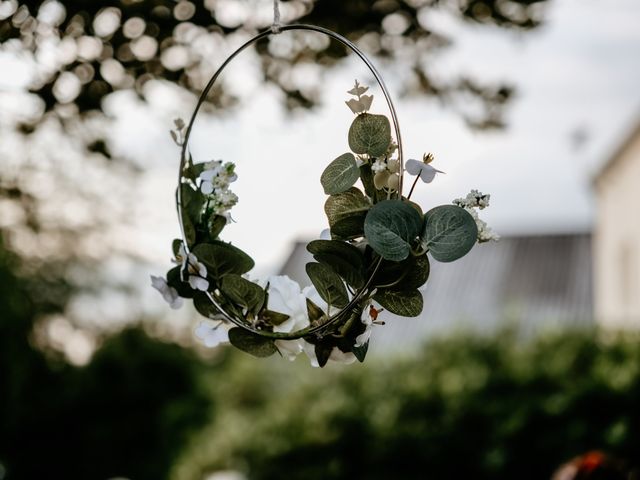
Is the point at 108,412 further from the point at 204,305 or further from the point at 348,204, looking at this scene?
the point at 348,204

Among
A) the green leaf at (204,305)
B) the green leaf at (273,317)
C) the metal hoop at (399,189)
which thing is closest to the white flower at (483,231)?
the metal hoop at (399,189)

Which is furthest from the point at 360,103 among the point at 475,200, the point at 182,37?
the point at 182,37

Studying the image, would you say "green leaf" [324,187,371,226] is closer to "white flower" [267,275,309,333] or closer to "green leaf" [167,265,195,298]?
"white flower" [267,275,309,333]

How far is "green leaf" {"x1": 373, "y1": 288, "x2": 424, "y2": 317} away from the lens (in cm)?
113

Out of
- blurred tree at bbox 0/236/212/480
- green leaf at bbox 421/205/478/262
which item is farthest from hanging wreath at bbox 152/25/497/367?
blurred tree at bbox 0/236/212/480

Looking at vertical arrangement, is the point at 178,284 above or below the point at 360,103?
below

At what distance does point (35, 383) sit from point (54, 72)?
15.9 ft

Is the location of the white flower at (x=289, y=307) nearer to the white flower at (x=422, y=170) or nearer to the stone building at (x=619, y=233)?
the white flower at (x=422, y=170)

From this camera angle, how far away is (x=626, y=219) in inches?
423

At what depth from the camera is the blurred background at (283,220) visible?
2244 mm

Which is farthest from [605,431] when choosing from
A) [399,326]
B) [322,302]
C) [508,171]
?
[399,326]

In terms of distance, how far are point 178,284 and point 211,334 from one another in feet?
0.35

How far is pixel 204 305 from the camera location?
1.25 metres

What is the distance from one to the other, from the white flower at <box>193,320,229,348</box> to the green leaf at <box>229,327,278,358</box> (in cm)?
1
